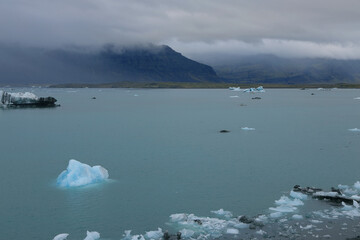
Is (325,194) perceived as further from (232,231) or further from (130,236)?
(130,236)

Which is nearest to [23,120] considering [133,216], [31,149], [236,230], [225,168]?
[31,149]

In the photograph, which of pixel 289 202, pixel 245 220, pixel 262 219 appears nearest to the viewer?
pixel 245 220

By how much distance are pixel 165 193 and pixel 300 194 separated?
489cm

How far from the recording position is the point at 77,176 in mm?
14969

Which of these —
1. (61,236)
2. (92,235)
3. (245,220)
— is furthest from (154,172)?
(61,236)

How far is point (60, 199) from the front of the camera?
13234 mm

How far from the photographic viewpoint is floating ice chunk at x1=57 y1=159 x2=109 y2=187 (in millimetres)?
14793

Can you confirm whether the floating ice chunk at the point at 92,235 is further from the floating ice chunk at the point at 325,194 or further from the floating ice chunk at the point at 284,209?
the floating ice chunk at the point at 325,194

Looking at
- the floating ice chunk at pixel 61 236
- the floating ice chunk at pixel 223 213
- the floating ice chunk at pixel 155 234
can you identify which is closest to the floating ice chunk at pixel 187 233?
the floating ice chunk at pixel 155 234

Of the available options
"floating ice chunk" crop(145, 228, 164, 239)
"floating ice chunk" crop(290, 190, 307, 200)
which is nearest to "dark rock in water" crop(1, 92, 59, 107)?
"floating ice chunk" crop(290, 190, 307, 200)

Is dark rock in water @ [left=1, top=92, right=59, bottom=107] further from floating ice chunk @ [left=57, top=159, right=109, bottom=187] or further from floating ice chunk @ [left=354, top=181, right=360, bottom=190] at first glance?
floating ice chunk @ [left=354, top=181, right=360, bottom=190]

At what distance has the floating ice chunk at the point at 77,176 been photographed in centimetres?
1479

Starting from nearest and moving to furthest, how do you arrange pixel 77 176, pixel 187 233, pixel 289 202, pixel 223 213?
1. pixel 187 233
2. pixel 223 213
3. pixel 289 202
4. pixel 77 176

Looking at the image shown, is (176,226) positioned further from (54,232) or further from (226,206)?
(54,232)
